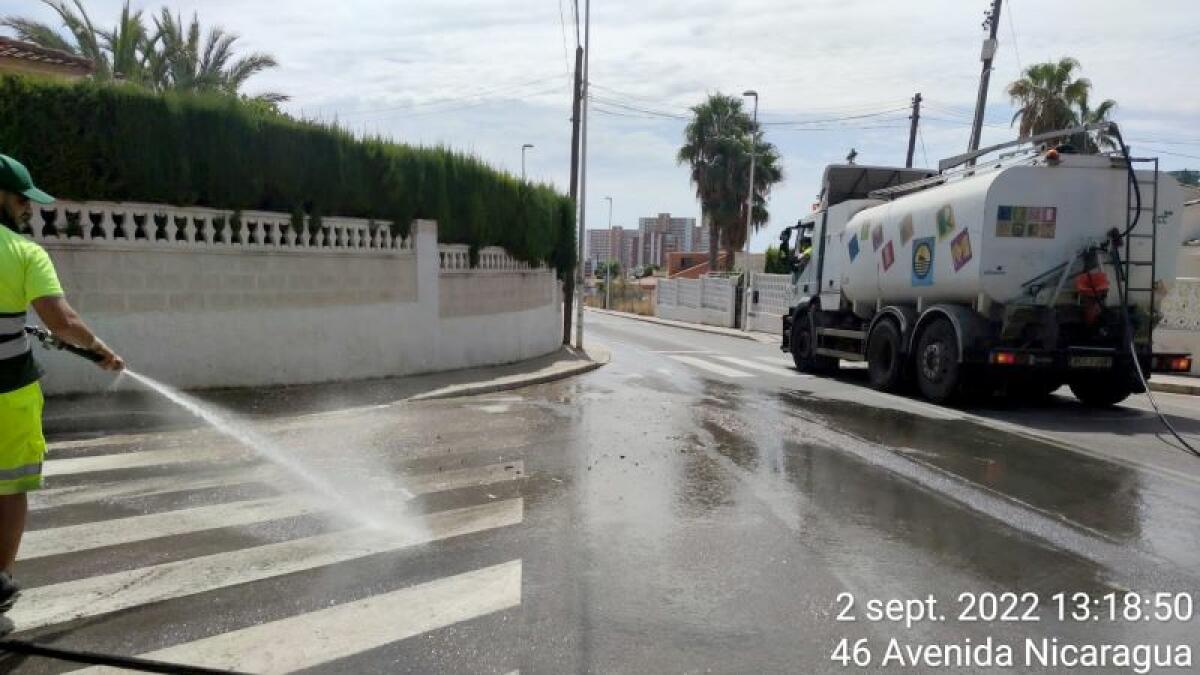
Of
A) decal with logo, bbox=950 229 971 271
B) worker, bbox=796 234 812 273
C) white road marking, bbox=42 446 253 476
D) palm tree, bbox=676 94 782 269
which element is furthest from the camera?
palm tree, bbox=676 94 782 269

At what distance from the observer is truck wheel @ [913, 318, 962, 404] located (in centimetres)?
1056

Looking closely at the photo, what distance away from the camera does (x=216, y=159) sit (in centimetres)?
941

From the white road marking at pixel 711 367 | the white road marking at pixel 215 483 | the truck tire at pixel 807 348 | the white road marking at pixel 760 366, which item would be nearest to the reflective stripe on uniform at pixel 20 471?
→ the white road marking at pixel 215 483

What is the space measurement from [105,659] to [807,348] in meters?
13.7

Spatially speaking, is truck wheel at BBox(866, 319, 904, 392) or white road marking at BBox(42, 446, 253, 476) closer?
white road marking at BBox(42, 446, 253, 476)

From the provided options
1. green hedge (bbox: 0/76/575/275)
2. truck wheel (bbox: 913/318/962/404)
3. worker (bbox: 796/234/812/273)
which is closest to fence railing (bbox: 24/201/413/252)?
green hedge (bbox: 0/76/575/275)

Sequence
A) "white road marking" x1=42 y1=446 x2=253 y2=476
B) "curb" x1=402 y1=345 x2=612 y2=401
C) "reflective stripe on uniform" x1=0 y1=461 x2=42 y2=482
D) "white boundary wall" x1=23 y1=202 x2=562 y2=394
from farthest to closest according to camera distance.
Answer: "curb" x1=402 y1=345 x2=612 y2=401, "white boundary wall" x1=23 y1=202 x2=562 y2=394, "white road marking" x1=42 y1=446 x2=253 y2=476, "reflective stripe on uniform" x1=0 y1=461 x2=42 y2=482

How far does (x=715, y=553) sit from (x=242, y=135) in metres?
7.73

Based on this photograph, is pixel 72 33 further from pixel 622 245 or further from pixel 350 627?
pixel 622 245

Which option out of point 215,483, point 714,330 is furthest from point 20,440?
point 714,330

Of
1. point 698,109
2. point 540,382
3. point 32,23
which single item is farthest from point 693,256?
point 540,382

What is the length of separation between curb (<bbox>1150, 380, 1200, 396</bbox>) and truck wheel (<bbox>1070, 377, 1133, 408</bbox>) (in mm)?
3175

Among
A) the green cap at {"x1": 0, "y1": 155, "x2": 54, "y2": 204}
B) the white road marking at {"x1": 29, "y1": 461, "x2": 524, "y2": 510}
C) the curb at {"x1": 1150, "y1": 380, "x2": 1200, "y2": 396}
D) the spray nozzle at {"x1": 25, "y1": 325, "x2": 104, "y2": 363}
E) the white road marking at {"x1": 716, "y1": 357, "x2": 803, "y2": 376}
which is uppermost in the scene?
the green cap at {"x1": 0, "y1": 155, "x2": 54, "y2": 204}

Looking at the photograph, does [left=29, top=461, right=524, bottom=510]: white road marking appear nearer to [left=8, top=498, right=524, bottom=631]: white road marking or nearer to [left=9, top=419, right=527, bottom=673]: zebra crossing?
[left=9, top=419, right=527, bottom=673]: zebra crossing
